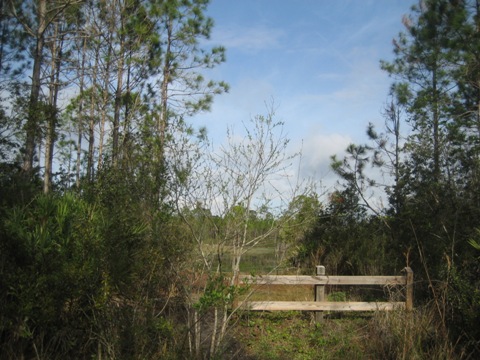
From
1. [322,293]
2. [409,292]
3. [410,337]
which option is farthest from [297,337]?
[410,337]

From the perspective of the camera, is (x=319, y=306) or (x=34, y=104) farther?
(x=34, y=104)

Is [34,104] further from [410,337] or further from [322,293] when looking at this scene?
[410,337]

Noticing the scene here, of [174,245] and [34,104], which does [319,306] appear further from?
[34,104]

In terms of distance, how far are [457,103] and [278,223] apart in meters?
10.5

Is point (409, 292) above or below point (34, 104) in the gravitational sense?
below

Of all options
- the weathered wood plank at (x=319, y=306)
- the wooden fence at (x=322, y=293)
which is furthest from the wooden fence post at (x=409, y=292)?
the weathered wood plank at (x=319, y=306)

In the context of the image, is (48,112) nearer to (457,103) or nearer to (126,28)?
(126,28)

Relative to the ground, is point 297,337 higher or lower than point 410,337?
lower

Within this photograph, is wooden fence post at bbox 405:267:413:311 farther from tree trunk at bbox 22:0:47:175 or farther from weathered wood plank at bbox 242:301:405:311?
tree trunk at bbox 22:0:47:175

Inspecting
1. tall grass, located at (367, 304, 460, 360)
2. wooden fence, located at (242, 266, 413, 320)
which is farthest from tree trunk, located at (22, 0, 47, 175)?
tall grass, located at (367, 304, 460, 360)

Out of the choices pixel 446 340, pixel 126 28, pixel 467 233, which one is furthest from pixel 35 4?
pixel 446 340

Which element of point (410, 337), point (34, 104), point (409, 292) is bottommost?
point (410, 337)

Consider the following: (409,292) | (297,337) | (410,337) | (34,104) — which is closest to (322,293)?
(297,337)

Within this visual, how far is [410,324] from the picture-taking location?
707 centimetres
